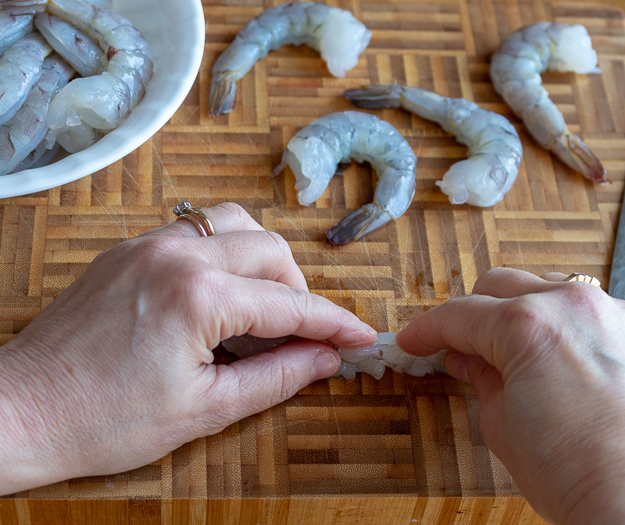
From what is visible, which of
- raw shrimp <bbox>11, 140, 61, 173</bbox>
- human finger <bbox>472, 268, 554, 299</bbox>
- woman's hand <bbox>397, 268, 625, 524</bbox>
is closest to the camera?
woman's hand <bbox>397, 268, 625, 524</bbox>

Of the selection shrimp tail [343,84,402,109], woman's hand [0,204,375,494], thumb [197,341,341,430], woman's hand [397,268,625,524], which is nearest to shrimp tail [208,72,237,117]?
shrimp tail [343,84,402,109]

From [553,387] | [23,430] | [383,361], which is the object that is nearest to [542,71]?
[383,361]

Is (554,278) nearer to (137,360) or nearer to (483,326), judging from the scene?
(483,326)

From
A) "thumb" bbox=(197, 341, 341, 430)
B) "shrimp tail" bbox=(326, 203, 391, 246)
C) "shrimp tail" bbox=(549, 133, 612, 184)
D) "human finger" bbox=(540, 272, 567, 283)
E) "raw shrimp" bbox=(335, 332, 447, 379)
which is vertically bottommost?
"raw shrimp" bbox=(335, 332, 447, 379)

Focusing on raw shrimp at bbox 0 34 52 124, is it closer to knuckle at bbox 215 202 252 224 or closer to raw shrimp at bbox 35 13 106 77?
raw shrimp at bbox 35 13 106 77

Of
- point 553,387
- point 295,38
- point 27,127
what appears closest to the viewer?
point 553,387

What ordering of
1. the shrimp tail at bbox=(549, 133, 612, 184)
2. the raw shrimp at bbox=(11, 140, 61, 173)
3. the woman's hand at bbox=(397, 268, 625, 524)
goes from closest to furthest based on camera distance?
the woman's hand at bbox=(397, 268, 625, 524) → the raw shrimp at bbox=(11, 140, 61, 173) → the shrimp tail at bbox=(549, 133, 612, 184)

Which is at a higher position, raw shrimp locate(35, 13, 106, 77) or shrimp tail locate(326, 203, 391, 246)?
Result: raw shrimp locate(35, 13, 106, 77)

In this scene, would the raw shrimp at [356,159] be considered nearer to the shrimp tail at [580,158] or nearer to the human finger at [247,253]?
the human finger at [247,253]
